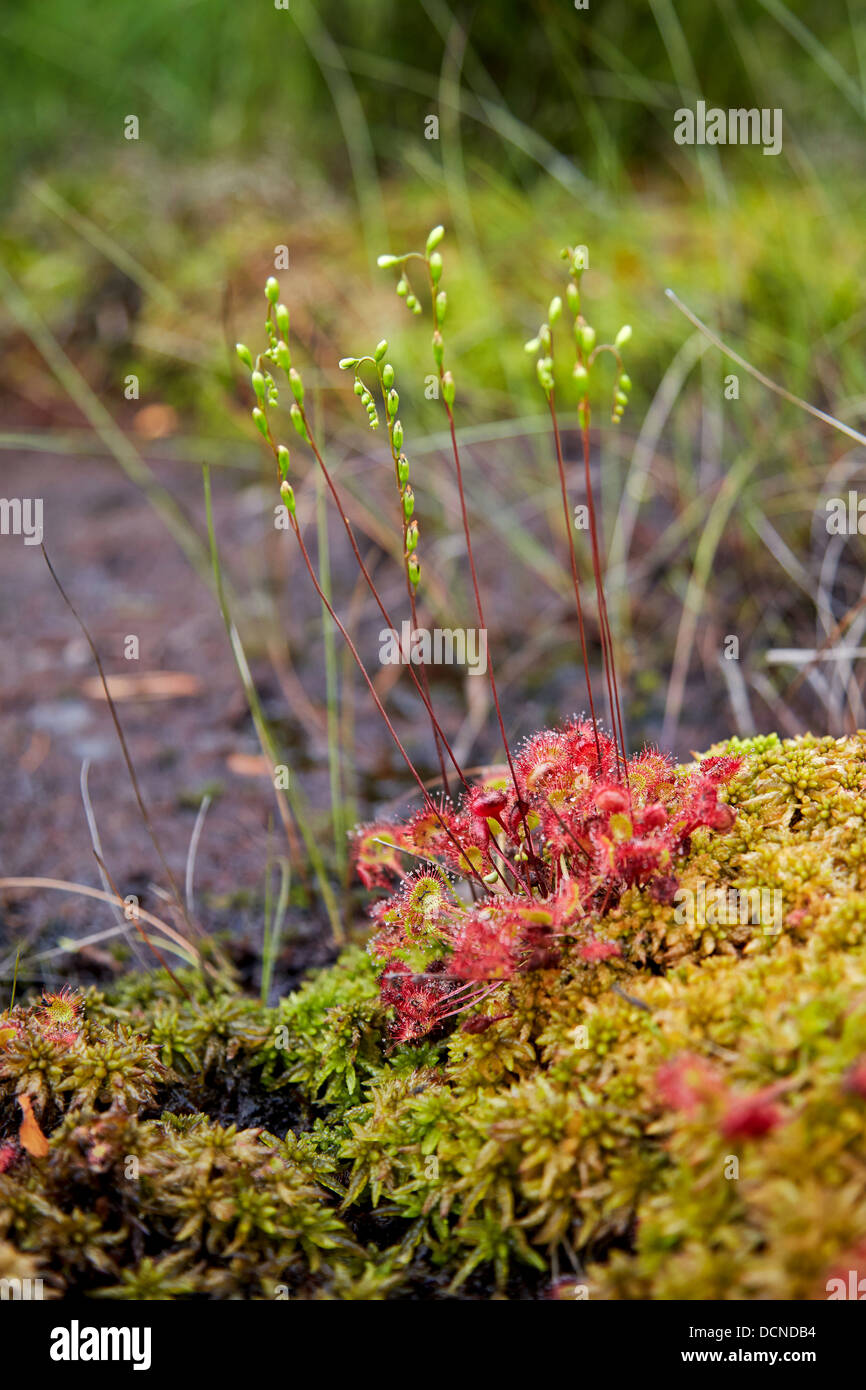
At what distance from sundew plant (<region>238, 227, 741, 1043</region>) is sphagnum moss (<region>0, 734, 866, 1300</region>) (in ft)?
0.18

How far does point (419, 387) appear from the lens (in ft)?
11.3

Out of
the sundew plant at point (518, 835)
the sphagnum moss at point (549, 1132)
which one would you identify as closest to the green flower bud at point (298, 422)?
the sundew plant at point (518, 835)

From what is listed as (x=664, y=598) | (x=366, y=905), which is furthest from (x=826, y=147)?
(x=366, y=905)

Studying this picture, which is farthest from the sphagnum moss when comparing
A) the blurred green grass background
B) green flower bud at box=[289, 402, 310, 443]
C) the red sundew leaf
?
the blurred green grass background

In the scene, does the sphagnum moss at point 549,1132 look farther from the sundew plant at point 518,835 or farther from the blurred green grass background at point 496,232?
the blurred green grass background at point 496,232

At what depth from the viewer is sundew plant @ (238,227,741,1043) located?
4.46ft

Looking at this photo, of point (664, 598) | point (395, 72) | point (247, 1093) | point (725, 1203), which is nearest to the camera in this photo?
point (725, 1203)

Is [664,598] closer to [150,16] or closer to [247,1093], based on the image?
[247,1093]

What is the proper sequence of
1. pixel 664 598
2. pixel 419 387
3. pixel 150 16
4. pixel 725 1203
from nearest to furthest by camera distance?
1. pixel 725 1203
2. pixel 664 598
3. pixel 419 387
4. pixel 150 16

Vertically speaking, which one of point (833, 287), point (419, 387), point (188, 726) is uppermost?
point (833, 287)

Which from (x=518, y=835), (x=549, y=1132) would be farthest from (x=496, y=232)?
(x=549, y=1132)

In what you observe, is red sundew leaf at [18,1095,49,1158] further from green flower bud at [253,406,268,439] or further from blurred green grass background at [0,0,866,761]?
blurred green grass background at [0,0,866,761]

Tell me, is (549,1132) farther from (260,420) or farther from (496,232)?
(496,232)
